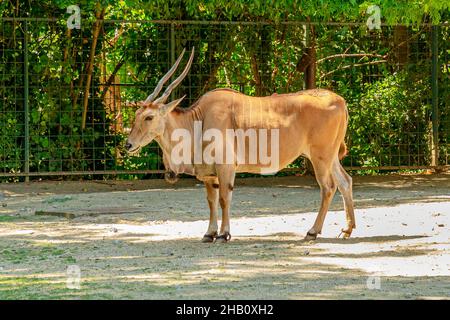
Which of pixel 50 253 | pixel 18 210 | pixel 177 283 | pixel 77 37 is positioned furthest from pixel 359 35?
pixel 177 283

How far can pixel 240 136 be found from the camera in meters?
11.0

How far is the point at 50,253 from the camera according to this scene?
1002 centimetres

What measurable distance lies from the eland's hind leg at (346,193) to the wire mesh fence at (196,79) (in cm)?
614

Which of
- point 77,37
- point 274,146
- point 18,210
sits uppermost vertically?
point 77,37

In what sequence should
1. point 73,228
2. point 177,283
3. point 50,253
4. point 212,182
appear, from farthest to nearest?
point 73,228
point 212,182
point 50,253
point 177,283

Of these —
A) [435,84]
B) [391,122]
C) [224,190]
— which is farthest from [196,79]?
[224,190]

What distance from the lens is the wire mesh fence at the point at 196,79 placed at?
16797 mm

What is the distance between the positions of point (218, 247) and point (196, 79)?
7454 mm

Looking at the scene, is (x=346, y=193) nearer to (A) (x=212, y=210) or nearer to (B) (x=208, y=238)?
(A) (x=212, y=210)

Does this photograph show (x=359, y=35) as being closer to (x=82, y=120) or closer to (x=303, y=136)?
(x=82, y=120)

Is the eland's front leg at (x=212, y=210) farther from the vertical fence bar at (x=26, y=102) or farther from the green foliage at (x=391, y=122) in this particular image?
the green foliage at (x=391, y=122)

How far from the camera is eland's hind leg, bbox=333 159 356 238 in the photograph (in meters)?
11.0

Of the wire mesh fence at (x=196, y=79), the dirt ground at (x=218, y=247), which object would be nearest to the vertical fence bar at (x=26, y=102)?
the wire mesh fence at (x=196, y=79)

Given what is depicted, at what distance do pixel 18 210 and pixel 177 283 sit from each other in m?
5.64
